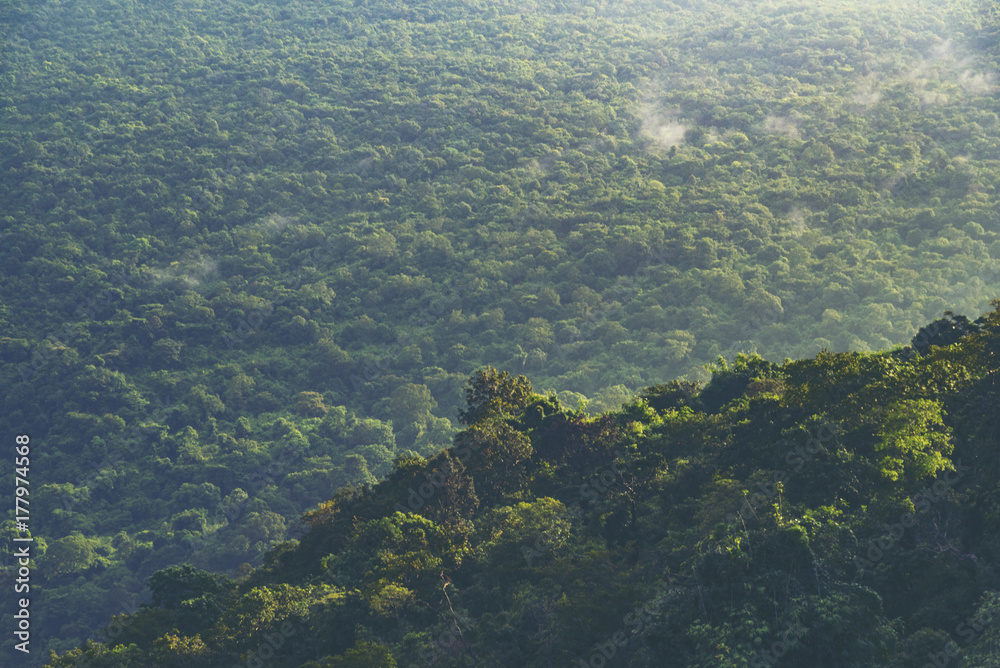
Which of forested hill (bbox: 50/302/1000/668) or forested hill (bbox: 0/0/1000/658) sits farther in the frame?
forested hill (bbox: 0/0/1000/658)

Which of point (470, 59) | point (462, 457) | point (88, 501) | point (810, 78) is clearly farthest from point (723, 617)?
point (470, 59)

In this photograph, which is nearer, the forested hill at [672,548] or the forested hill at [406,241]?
the forested hill at [672,548]

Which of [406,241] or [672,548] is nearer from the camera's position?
[672,548]

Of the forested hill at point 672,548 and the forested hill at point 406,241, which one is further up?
the forested hill at point 406,241

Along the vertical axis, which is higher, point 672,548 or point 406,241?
point 406,241

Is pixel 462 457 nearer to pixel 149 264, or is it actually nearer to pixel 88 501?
pixel 88 501
